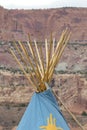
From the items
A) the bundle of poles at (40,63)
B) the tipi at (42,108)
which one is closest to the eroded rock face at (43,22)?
the bundle of poles at (40,63)

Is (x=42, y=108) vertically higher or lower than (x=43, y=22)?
lower

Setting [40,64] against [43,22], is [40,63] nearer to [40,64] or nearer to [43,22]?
[40,64]

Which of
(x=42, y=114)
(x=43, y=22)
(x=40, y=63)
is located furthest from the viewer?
(x=43, y=22)

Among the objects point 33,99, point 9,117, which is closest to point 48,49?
point 33,99

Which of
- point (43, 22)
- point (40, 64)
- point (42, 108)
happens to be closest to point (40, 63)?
point (40, 64)

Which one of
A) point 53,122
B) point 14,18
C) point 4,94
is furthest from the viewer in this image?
point 14,18

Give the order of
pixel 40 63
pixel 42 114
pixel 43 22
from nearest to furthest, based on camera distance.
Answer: pixel 42 114
pixel 40 63
pixel 43 22

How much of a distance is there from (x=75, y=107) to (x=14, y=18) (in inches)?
1285

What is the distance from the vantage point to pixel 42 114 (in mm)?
7492

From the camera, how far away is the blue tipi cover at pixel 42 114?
746 cm

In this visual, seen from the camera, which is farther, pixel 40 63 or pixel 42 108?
pixel 40 63

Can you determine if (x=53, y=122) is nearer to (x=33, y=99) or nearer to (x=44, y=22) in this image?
(x=33, y=99)

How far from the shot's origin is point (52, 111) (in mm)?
7562

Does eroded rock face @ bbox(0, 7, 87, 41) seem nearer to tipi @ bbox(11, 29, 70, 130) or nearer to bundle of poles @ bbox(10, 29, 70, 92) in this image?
bundle of poles @ bbox(10, 29, 70, 92)
